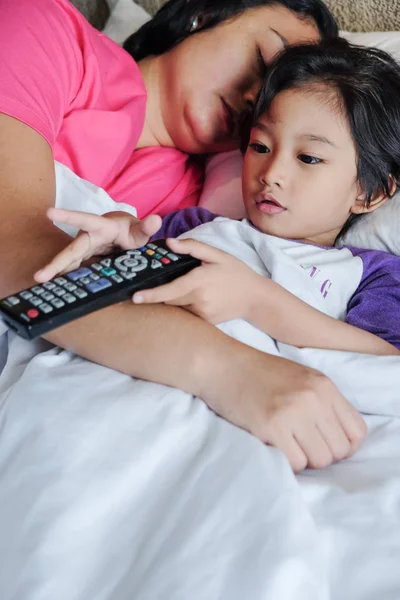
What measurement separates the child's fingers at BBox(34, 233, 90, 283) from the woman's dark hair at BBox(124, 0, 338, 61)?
642mm

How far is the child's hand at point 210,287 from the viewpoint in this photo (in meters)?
0.62

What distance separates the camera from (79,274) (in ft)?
1.90

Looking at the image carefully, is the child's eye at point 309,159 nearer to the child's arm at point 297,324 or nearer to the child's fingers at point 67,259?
the child's arm at point 297,324

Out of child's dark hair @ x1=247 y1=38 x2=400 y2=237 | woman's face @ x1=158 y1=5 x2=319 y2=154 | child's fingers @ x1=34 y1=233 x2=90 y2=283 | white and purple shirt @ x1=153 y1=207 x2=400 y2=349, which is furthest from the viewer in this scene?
woman's face @ x1=158 y1=5 x2=319 y2=154

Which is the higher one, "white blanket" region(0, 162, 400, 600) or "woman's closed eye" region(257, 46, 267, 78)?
"woman's closed eye" region(257, 46, 267, 78)

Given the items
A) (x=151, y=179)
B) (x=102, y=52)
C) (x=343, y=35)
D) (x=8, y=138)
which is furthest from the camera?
(x=343, y=35)

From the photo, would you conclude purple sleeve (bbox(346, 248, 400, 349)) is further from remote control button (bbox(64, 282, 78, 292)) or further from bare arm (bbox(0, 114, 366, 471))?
remote control button (bbox(64, 282, 78, 292))

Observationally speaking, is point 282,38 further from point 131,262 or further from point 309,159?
point 131,262

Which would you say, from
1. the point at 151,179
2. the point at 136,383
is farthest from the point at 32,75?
the point at 136,383

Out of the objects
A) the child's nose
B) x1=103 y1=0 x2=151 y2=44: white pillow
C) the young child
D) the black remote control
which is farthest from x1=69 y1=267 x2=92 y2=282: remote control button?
x1=103 y1=0 x2=151 y2=44: white pillow

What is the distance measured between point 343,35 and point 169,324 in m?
0.93

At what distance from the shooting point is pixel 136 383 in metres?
0.61

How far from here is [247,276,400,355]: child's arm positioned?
28.0 inches

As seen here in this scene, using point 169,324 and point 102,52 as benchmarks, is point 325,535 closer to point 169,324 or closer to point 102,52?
point 169,324
